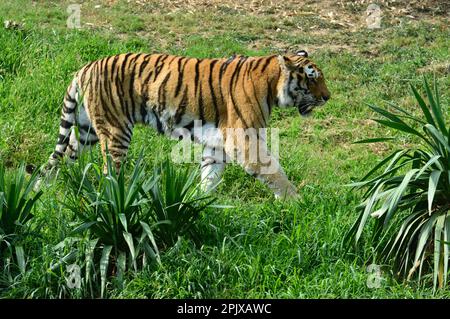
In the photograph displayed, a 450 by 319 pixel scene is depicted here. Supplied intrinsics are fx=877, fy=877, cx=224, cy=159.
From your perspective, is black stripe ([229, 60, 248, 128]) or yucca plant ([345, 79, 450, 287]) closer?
yucca plant ([345, 79, 450, 287])

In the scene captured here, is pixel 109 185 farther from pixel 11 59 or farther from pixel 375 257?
pixel 11 59

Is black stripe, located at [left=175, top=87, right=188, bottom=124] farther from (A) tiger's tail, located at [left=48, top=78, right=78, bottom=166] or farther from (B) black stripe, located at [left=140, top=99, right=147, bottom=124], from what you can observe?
(A) tiger's tail, located at [left=48, top=78, right=78, bottom=166]

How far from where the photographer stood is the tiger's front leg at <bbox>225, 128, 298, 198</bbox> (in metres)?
7.30

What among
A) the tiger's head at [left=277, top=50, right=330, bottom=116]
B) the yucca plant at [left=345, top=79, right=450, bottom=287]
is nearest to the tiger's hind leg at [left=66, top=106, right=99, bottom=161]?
the tiger's head at [left=277, top=50, right=330, bottom=116]

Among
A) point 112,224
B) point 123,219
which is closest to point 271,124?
point 112,224

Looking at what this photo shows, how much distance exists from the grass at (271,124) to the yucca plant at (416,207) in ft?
0.50

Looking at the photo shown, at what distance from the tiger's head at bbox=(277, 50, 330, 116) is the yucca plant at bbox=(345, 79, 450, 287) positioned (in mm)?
1779

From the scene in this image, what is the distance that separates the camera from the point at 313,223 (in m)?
6.31

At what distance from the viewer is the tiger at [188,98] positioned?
24.9 feet

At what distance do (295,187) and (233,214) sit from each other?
A: 126 centimetres

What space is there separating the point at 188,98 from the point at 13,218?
241 cm

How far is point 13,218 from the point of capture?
575 cm

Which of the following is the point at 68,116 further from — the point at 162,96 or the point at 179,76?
the point at 179,76
